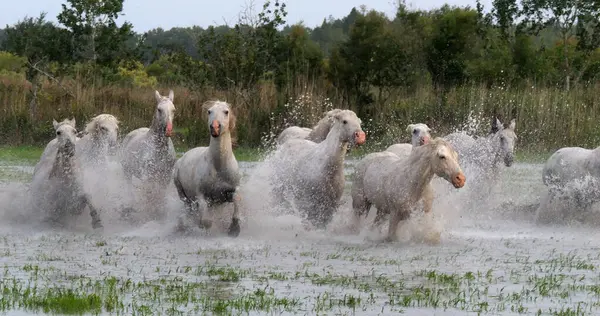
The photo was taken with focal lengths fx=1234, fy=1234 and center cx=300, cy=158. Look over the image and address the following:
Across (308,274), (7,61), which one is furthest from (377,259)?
(7,61)

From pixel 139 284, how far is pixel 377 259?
10.1 feet

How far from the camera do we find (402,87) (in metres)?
34.7

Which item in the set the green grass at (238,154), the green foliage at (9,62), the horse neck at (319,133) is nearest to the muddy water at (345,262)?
the horse neck at (319,133)

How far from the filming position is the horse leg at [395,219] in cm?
1444

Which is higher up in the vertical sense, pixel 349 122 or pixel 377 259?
pixel 349 122

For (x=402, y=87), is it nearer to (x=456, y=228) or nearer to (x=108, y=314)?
(x=456, y=228)

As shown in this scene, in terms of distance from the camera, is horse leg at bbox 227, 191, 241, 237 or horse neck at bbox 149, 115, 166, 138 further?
horse neck at bbox 149, 115, 166, 138

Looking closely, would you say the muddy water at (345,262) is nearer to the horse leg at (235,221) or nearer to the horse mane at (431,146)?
the horse leg at (235,221)

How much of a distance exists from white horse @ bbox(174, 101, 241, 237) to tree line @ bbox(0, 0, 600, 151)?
11.8m

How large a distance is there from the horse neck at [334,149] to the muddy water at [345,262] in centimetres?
71

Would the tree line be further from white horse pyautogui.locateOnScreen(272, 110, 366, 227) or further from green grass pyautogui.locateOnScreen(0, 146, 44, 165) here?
white horse pyautogui.locateOnScreen(272, 110, 366, 227)

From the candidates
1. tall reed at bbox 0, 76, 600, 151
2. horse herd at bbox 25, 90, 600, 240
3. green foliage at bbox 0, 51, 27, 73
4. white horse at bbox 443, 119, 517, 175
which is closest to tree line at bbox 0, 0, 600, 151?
tall reed at bbox 0, 76, 600, 151

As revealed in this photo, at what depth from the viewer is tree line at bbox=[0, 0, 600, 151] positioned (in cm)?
3033

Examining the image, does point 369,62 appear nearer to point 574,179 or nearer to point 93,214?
point 574,179
